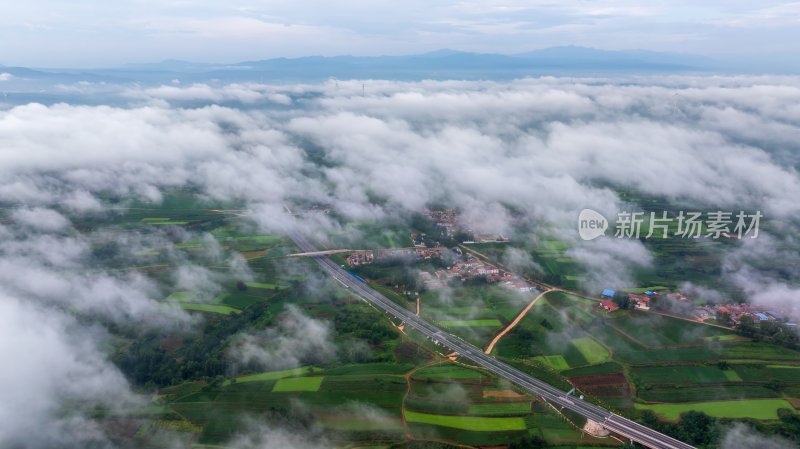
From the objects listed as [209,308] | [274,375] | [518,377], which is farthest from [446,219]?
[274,375]

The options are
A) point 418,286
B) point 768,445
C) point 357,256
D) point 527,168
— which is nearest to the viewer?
point 768,445

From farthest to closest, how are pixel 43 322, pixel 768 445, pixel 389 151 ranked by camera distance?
pixel 389 151 → pixel 43 322 → pixel 768 445

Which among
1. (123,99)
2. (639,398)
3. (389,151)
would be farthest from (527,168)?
(123,99)

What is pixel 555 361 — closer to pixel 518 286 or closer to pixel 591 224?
pixel 518 286

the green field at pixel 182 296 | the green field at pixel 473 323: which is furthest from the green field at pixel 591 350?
the green field at pixel 182 296

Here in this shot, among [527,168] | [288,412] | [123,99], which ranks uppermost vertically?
[123,99]

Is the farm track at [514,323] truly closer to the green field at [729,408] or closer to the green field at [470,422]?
the green field at [470,422]

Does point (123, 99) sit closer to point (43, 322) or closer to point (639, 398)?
point (43, 322)
